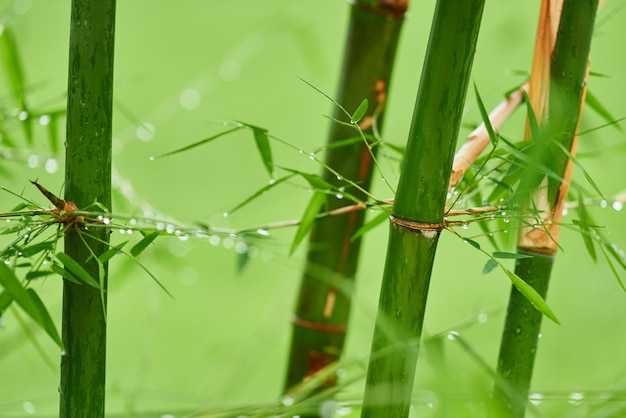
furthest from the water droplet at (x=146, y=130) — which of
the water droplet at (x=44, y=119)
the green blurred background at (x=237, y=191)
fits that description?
the green blurred background at (x=237, y=191)

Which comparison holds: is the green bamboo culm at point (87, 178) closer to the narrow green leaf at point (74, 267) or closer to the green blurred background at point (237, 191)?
the narrow green leaf at point (74, 267)

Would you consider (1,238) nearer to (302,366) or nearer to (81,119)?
(302,366)

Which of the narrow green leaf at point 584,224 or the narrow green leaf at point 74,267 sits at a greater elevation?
the narrow green leaf at point 584,224

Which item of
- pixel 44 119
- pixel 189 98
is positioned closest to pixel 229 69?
pixel 189 98

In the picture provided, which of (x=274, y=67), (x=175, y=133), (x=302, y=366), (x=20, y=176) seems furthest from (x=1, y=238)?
(x=302, y=366)

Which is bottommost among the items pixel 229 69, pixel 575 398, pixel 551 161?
pixel 575 398

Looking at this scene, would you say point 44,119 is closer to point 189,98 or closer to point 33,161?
point 33,161
